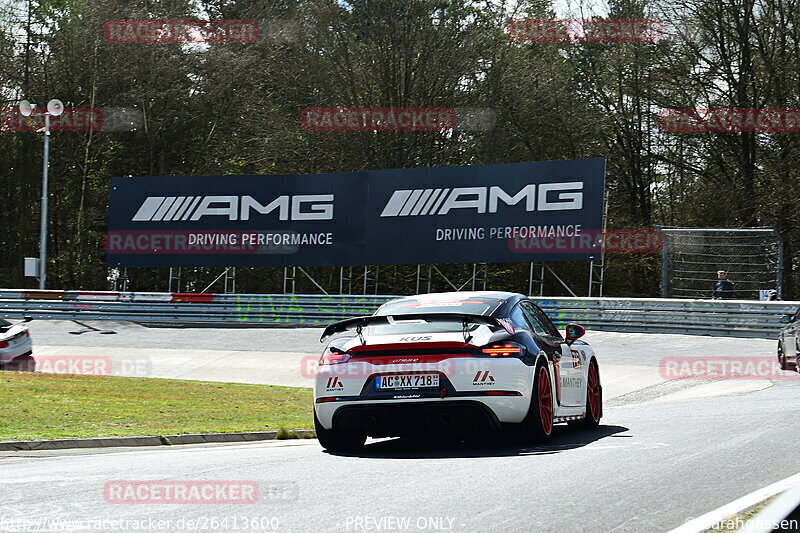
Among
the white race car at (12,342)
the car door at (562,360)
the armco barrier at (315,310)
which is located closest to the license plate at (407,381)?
the car door at (562,360)

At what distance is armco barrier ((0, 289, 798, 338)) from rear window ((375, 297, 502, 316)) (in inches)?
596

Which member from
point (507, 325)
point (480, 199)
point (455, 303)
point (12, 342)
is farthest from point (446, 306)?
point (480, 199)

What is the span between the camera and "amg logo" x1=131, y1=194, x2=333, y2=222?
31484mm

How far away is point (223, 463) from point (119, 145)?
35676 millimetres

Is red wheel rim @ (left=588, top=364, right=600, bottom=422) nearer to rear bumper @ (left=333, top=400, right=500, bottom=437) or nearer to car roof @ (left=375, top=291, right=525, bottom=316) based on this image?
car roof @ (left=375, top=291, right=525, bottom=316)

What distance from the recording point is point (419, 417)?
342 inches

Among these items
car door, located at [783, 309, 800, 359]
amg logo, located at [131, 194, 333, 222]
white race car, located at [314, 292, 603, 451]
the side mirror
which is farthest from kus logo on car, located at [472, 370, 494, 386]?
amg logo, located at [131, 194, 333, 222]

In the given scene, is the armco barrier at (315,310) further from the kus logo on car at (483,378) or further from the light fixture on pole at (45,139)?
the kus logo on car at (483,378)

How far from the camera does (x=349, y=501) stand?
20.1 ft

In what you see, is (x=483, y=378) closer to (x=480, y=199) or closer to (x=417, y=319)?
(x=417, y=319)

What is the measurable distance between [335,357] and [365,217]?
21.9m

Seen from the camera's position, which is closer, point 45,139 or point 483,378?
point 483,378

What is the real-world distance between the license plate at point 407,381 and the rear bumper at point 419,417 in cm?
14

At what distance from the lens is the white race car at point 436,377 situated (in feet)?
28.3
